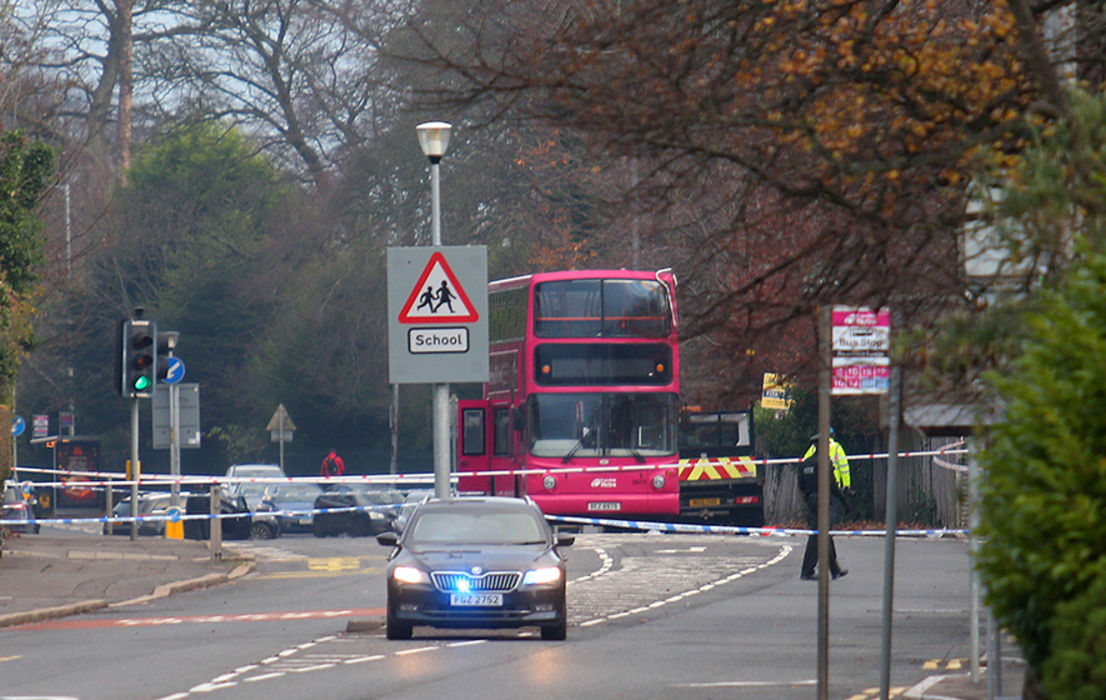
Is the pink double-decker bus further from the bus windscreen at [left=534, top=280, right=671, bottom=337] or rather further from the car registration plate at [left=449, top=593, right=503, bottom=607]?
the car registration plate at [left=449, top=593, right=503, bottom=607]

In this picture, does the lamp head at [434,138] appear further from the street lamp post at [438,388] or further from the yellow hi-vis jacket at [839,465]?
the yellow hi-vis jacket at [839,465]

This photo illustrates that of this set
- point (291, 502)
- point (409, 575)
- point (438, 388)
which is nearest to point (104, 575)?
point (438, 388)

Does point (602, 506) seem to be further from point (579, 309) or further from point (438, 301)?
point (438, 301)

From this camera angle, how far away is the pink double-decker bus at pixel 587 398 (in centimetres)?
2955

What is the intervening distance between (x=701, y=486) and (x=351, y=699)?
22.6m

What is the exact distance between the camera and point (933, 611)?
18500 mm

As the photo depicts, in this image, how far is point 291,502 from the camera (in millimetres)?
41562

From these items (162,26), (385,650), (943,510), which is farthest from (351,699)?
(162,26)

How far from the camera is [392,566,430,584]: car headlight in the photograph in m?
15.5

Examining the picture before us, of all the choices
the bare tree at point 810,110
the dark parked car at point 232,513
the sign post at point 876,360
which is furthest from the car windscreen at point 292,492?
the bare tree at point 810,110

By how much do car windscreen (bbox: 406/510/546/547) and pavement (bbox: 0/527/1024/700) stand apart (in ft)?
15.0

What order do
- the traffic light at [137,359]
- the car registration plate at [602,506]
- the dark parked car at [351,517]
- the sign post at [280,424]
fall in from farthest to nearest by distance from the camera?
the sign post at [280,424]
the dark parked car at [351,517]
the car registration plate at [602,506]
the traffic light at [137,359]

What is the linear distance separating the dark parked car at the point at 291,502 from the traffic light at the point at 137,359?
11745 millimetres

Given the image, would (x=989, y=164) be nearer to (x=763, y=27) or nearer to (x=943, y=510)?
(x=763, y=27)
